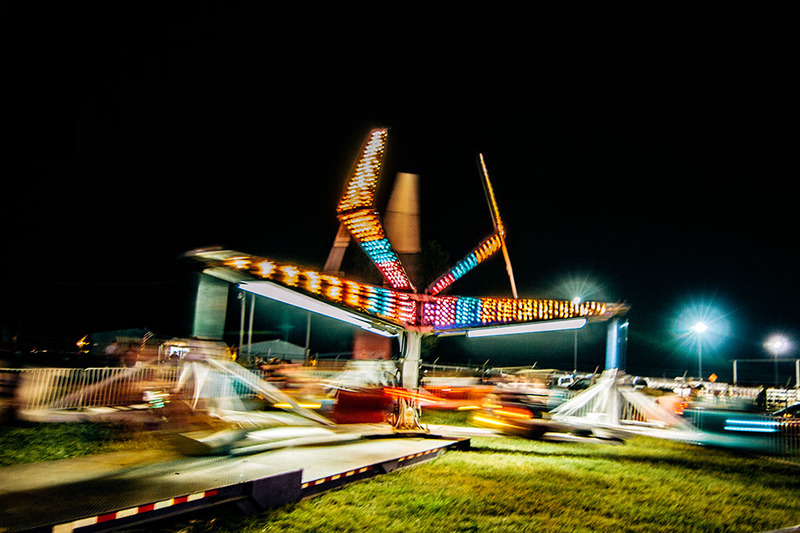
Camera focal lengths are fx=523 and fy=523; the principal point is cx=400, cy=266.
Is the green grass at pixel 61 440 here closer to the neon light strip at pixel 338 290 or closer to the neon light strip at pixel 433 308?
the neon light strip at pixel 338 290

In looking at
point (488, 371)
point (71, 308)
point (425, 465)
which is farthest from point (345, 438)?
Result: point (71, 308)

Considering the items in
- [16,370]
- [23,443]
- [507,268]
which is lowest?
[23,443]

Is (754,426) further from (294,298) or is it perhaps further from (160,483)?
(160,483)

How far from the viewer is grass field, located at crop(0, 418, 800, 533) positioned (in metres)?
6.12

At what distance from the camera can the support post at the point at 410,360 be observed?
1209cm

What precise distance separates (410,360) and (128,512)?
798 centimetres

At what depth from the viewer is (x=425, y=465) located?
9.21 meters

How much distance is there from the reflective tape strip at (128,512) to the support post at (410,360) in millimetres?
7026

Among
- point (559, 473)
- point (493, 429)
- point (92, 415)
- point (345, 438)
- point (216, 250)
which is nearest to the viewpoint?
point (216, 250)

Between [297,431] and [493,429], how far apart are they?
20.4 ft

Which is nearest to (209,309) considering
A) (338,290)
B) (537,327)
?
(338,290)

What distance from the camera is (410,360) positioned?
12102mm

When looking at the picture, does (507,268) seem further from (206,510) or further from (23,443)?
(23,443)

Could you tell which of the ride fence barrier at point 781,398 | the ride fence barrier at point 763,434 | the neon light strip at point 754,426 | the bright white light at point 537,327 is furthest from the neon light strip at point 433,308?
the ride fence barrier at point 781,398
